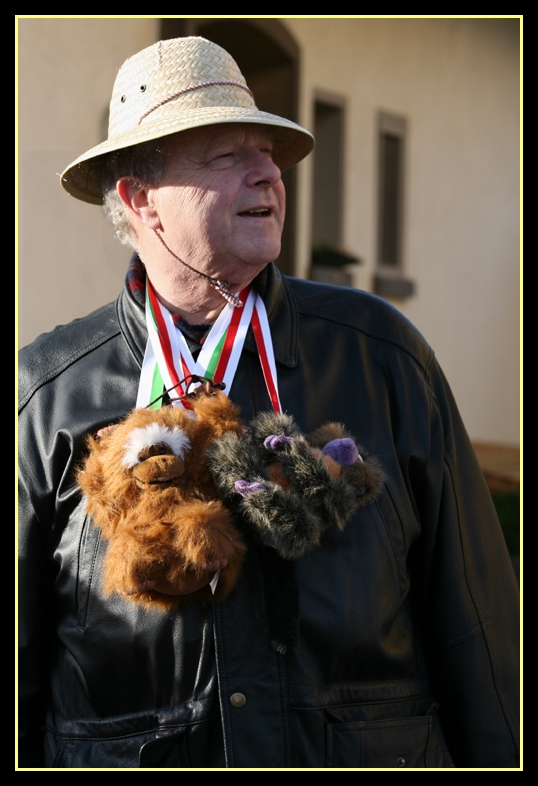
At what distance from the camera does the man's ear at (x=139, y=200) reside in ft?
8.48

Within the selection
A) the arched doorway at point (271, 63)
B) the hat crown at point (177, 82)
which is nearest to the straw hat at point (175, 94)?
the hat crown at point (177, 82)

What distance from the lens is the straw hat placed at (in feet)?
8.02

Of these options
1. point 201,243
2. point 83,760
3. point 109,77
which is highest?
point 109,77

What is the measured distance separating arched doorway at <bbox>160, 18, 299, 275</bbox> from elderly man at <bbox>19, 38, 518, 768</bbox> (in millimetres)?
5338

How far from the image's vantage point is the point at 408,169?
1012 cm

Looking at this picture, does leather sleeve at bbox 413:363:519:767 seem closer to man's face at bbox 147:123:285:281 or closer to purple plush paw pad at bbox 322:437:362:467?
purple plush paw pad at bbox 322:437:362:467

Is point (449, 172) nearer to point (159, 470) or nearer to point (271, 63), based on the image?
point (271, 63)

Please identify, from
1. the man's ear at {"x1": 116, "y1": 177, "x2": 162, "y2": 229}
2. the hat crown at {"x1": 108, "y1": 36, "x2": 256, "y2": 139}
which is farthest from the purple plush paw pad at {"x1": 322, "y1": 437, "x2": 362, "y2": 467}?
the hat crown at {"x1": 108, "y1": 36, "x2": 256, "y2": 139}

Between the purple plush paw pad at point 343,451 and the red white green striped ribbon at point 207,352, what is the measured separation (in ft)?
0.70

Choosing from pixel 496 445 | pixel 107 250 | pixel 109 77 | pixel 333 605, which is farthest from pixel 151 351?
pixel 496 445

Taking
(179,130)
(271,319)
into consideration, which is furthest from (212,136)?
(271,319)

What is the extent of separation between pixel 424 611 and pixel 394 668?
10.5 inches

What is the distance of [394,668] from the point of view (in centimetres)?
237

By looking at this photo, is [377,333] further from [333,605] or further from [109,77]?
[109,77]
